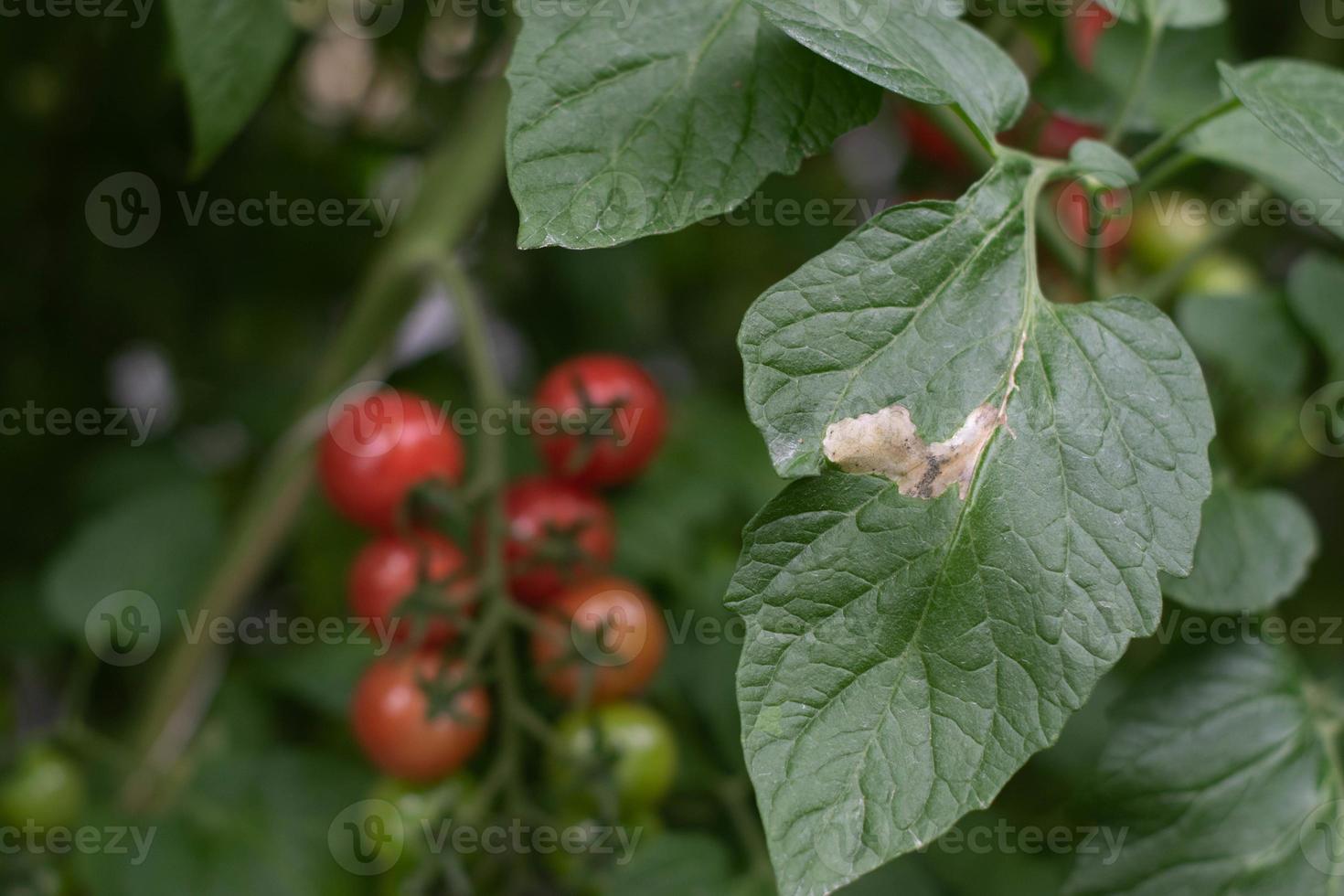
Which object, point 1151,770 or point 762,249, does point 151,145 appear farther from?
point 1151,770

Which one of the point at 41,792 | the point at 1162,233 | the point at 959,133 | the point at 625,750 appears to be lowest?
the point at 41,792

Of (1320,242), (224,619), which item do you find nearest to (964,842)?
(224,619)
